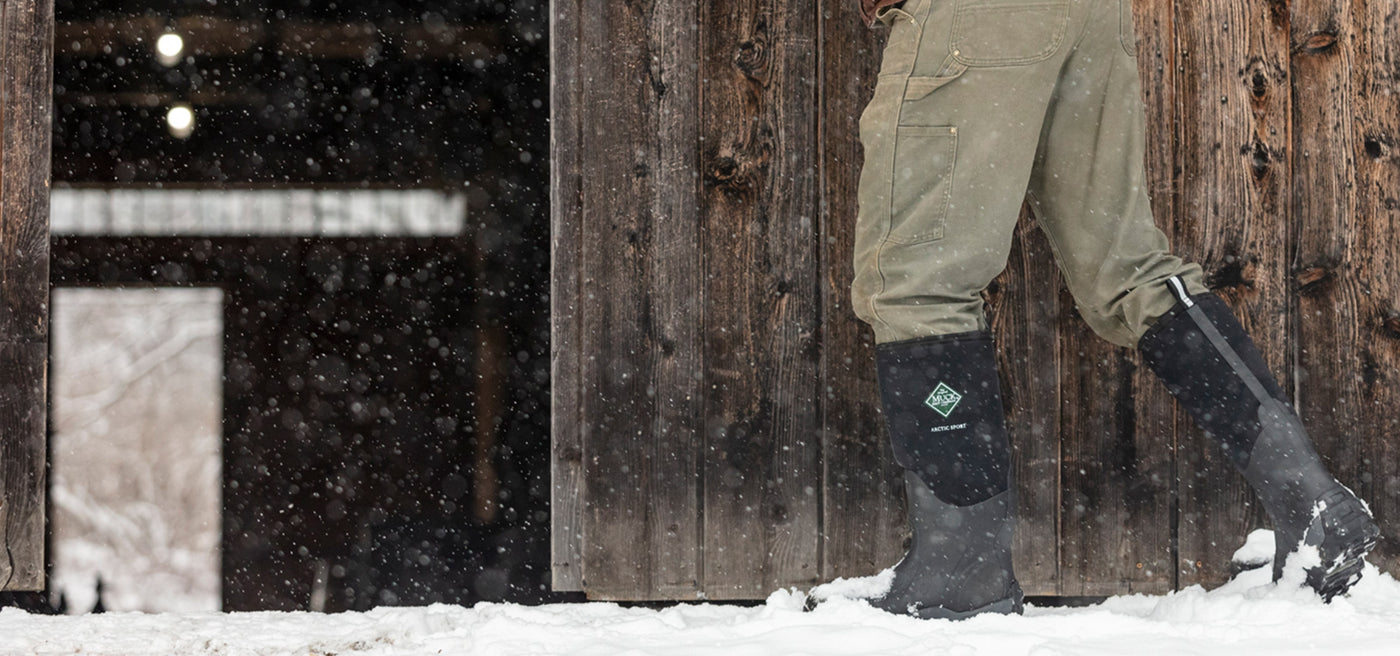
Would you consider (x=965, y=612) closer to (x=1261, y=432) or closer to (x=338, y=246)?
(x=1261, y=432)

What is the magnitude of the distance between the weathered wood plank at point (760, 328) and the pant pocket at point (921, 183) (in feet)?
1.38

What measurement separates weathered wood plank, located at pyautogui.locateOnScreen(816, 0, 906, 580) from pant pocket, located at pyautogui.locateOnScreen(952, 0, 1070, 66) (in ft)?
1.36

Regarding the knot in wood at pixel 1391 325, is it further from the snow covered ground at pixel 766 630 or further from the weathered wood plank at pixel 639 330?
the weathered wood plank at pixel 639 330

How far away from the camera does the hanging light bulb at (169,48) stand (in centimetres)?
372

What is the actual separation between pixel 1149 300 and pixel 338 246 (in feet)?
10.9

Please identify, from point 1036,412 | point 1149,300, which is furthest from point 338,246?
point 1149,300

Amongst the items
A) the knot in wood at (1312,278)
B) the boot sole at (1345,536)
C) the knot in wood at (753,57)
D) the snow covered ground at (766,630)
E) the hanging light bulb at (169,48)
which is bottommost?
the snow covered ground at (766,630)

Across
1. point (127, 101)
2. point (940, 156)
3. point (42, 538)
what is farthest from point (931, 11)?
point (127, 101)

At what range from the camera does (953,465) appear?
4.04ft

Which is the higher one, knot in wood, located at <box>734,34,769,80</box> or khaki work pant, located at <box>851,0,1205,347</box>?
knot in wood, located at <box>734,34,769,80</box>

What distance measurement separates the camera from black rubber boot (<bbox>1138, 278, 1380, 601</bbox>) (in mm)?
1227

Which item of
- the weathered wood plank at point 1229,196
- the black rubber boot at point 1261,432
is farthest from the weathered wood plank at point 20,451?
the weathered wood plank at point 1229,196

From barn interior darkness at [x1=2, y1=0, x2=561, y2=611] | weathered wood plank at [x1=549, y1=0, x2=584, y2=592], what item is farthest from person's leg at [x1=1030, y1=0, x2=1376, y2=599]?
barn interior darkness at [x1=2, y1=0, x2=561, y2=611]

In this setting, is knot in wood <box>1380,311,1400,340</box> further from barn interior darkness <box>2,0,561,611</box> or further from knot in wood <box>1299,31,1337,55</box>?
barn interior darkness <box>2,0,561,611</box>
